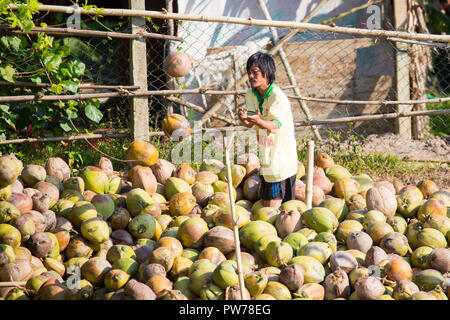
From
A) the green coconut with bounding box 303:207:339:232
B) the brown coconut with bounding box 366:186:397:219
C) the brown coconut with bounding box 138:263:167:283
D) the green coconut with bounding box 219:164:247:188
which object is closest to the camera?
the brown coconut with bounding box 138:263:167:283

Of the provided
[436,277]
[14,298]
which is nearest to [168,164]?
[14,298]

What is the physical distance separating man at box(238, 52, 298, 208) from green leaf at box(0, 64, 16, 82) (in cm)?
218

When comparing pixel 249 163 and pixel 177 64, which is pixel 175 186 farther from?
pixel 177 64

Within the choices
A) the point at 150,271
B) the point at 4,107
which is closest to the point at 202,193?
the point at 150,271

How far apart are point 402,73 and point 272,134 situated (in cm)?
356

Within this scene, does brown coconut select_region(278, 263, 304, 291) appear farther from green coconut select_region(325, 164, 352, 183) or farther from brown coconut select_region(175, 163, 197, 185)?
green coconut select_region(325, 164, 352, 183)

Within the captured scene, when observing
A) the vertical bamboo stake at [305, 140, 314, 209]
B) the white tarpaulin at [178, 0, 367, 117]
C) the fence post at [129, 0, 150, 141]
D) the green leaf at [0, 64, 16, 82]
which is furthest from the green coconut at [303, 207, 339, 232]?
the white tarpaulin at [178, 0, 367, 117]

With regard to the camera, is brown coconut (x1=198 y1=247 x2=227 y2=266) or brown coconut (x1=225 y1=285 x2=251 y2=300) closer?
brown coconut (x1=225 y1=285 x2=251 y2=300)

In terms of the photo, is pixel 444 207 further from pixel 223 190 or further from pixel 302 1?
pixel 302 1

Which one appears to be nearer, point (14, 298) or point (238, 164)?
point (14, 298)

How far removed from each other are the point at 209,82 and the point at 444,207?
395 centimetres

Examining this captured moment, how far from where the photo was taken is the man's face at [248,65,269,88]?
4.23 meters

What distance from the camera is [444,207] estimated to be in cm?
406

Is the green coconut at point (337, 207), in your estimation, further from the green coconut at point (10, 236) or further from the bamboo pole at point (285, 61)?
the bamboo pole at point (285, 61)
